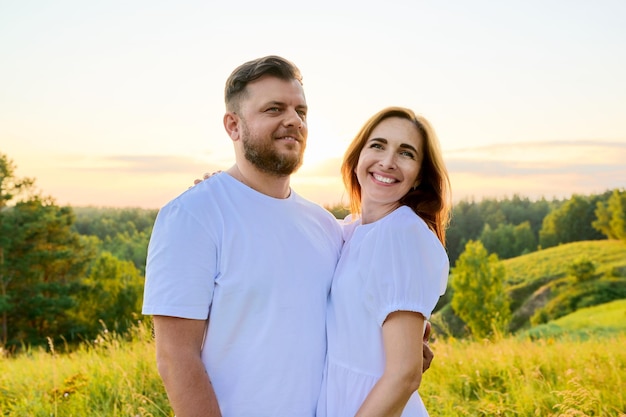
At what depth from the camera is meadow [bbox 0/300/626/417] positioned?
235 inches

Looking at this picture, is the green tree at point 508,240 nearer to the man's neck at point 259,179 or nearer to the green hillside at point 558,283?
the green hillside at point 558,283

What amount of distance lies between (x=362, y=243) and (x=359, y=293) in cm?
26

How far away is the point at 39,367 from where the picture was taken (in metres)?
8.29

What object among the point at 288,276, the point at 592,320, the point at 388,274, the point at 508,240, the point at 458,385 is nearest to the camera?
the point at 388,274

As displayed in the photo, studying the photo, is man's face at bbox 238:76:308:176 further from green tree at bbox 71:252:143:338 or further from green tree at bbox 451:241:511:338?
green tree at bbox 451:241:511:338

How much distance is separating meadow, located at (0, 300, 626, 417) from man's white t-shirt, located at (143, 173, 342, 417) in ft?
9.14

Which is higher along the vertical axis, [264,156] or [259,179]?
[264,156]

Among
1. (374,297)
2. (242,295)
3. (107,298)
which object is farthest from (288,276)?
(107,298)

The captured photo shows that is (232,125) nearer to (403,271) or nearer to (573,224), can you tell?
(403,271)

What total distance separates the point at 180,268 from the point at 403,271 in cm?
98

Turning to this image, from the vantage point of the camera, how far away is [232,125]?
3447 mm

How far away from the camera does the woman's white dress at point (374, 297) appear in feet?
9.57

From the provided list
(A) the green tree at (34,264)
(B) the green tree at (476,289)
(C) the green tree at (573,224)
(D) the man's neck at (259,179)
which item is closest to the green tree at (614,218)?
(C) the green tree at (573,224)

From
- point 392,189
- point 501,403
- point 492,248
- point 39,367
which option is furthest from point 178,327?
point 492,248
